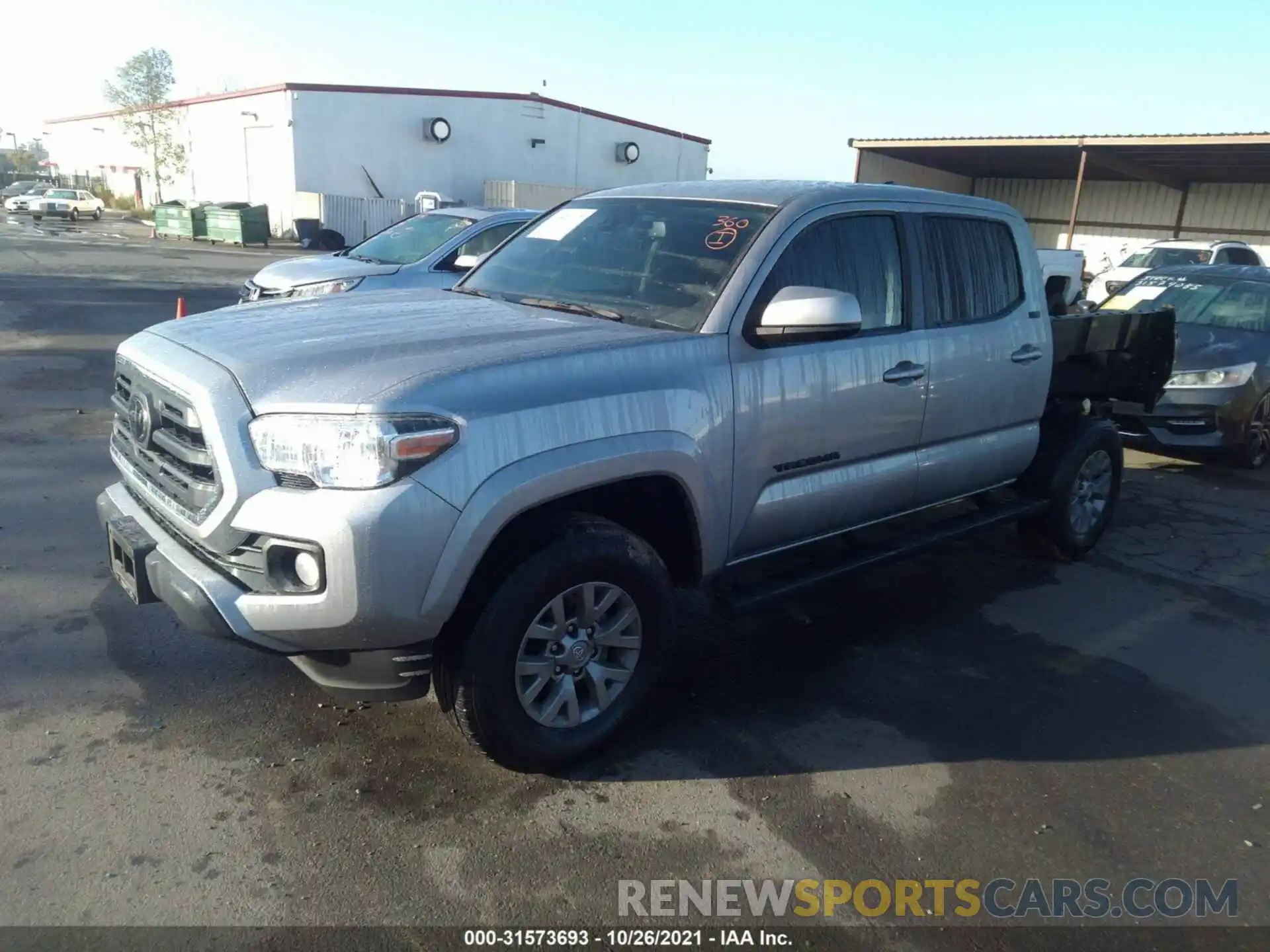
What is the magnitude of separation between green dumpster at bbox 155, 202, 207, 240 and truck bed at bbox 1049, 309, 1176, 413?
115 feet

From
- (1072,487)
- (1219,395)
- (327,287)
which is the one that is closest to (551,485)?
(1072,487)

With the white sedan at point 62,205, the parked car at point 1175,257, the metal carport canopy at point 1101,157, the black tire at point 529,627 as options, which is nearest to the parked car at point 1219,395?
the black tire at point 529,627

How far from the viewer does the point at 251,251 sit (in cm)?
3062

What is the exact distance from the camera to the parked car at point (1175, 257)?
1795 cm

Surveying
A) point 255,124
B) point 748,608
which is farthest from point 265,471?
point 255,124

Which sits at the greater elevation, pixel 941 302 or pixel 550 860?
pixel 941 302

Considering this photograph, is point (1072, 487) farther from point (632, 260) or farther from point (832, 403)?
point (632, 260)

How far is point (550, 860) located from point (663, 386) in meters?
1.56

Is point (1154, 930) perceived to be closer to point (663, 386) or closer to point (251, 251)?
point (663, 386)

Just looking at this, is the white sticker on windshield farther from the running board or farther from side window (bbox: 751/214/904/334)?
the running board

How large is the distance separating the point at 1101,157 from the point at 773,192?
25001 mm

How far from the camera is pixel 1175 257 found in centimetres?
1902

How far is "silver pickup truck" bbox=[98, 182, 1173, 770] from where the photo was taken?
2703mm

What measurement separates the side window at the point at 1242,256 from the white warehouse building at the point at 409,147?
22478mm
